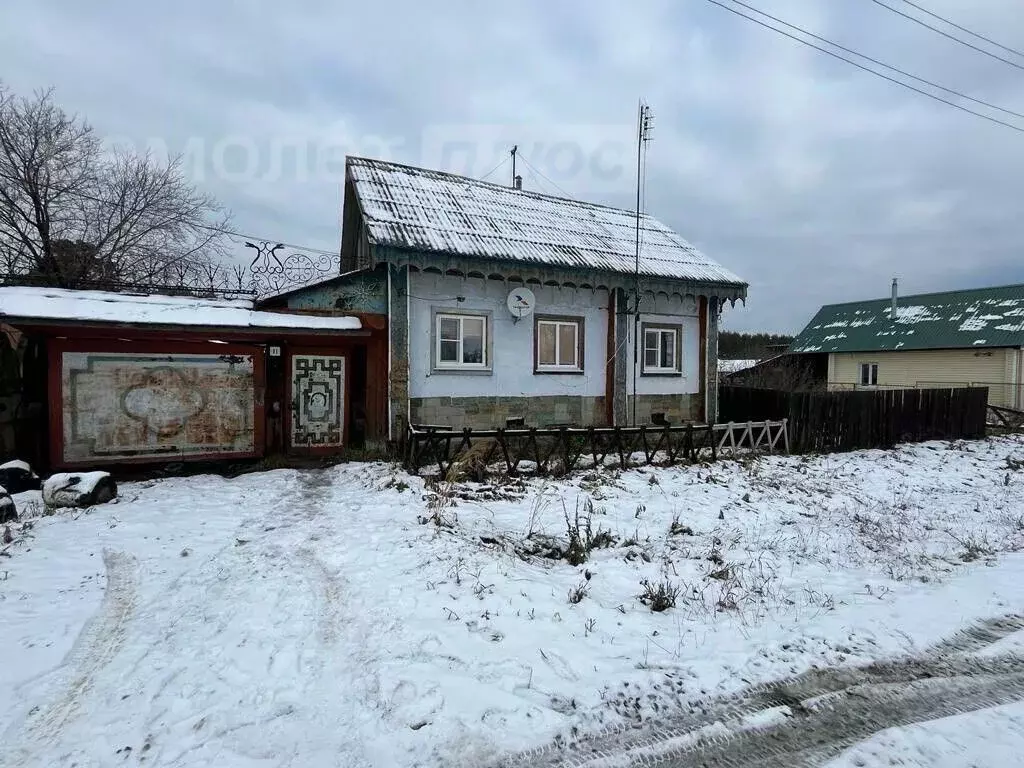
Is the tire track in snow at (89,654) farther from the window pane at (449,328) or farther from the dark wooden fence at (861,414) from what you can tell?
the dark wooden fence at (861,414)

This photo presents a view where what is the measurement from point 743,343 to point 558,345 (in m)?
59.1

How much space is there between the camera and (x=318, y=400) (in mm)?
9992

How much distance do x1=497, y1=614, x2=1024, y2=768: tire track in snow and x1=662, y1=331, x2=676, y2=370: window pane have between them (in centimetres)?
942

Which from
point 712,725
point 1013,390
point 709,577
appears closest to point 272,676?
point 712,725

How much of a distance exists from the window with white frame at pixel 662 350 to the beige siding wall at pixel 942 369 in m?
16.8

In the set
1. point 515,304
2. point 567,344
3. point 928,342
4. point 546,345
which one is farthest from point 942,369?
point 515,304

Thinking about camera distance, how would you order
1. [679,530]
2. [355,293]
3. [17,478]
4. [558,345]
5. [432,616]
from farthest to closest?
[558,345] → [355,293] → [17,478] → [679,530] → [432,616]

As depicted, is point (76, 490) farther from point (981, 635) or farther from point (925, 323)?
point (925, 323)

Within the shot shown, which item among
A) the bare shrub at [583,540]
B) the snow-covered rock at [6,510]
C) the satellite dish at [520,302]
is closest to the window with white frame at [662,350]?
the satellite dish at [520,302]

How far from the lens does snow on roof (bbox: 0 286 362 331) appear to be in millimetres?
7789

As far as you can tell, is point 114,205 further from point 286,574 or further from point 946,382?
point 946,382

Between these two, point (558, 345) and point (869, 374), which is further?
point (869, 374)

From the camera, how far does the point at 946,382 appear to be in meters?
24.0

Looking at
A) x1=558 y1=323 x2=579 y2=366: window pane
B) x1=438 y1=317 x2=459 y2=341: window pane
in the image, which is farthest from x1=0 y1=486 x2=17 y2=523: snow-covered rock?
x1=558 y1=323 x2=579 y2=366: window pane
